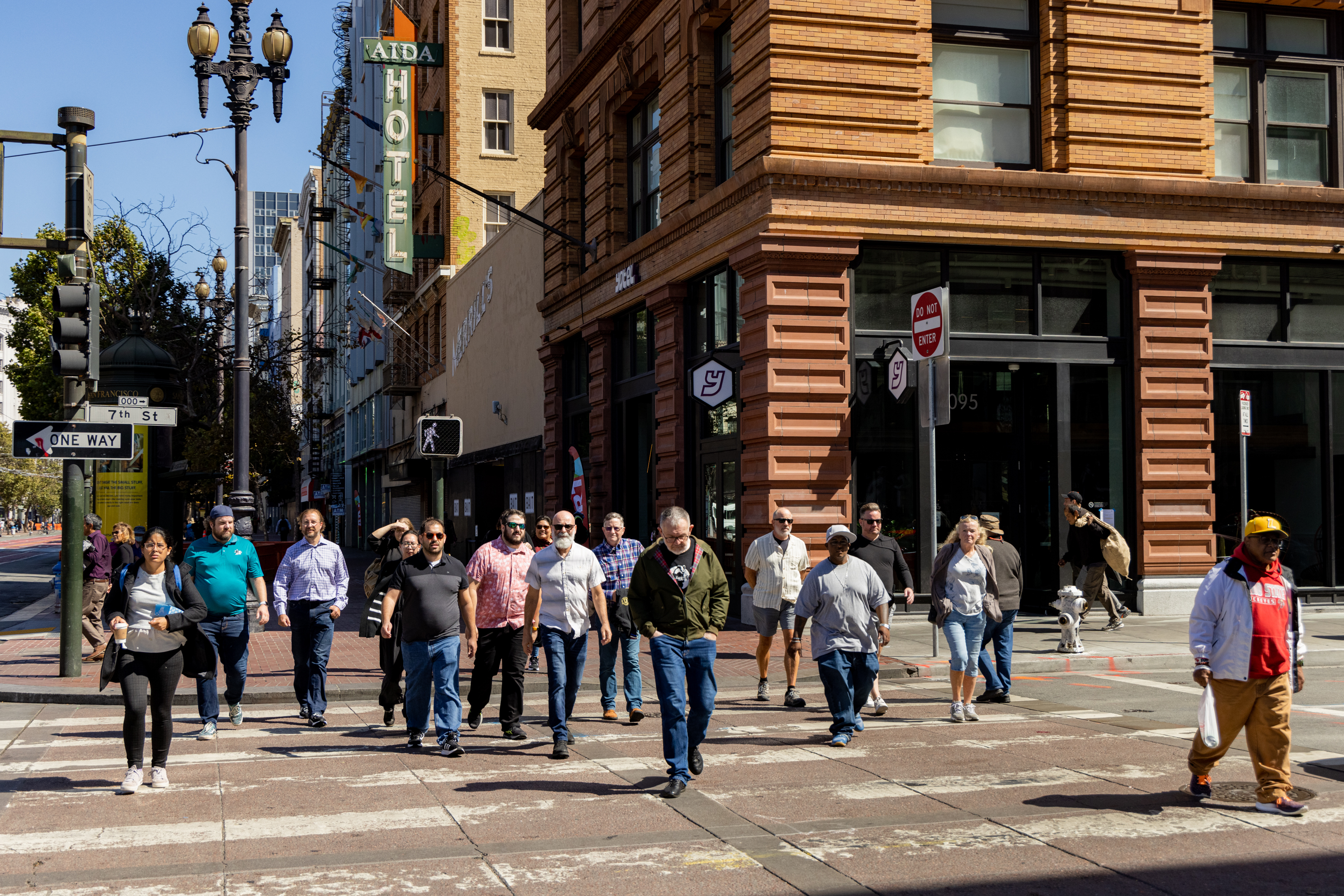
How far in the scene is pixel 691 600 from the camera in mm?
8461

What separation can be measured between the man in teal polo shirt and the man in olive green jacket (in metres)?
3.73

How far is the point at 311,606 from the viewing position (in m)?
11.3

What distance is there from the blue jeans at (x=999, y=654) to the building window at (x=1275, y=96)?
34.7 feet

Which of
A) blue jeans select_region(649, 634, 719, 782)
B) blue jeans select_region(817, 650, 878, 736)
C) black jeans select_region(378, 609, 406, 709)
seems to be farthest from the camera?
black jeans select_region(378, 609, 406, 709)

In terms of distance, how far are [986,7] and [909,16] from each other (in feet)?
5.33

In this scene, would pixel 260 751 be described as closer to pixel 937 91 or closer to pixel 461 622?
pixel 461 622

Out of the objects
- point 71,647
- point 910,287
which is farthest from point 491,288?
point 71,647

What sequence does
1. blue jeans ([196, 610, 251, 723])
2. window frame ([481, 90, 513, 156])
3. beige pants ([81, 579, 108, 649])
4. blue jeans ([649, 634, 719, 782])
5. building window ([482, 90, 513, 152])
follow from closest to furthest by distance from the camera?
blue jeans ([649, 634, 719, 782]) → blue jeans ([196, 610, 251, 723]) → beige pants ([81, 579, 108, 649]) → window frame ([481, 90, 513, 156]) → building window ([482, 90, 513, 152])

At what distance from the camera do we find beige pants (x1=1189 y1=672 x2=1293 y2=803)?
745 centimetres

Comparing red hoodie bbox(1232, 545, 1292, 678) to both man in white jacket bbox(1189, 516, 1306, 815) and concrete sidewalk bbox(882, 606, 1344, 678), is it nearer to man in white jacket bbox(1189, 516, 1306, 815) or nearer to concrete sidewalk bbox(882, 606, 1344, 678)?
man in white jacket bbox(1189, 516, 1306, 815)

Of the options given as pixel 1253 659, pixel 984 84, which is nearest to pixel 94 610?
pixel 984 84

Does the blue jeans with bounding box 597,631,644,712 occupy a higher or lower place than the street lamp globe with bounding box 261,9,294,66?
lower

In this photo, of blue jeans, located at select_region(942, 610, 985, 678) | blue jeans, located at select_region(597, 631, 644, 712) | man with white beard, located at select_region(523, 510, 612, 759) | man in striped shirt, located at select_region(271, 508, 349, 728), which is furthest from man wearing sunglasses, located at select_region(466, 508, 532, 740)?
blue jeans, located at select_region(942, 610, 985, 678)

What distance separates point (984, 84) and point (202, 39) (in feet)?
36.5
